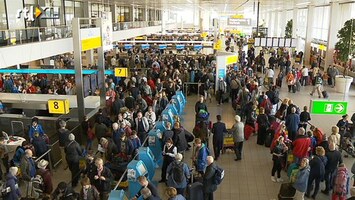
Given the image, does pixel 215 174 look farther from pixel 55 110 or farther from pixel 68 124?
pixel 68 124

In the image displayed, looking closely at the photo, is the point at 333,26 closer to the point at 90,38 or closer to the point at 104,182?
the point at 90,38

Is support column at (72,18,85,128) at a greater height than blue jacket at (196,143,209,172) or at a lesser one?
greater

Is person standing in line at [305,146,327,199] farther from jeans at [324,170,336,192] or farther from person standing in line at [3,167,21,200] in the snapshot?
person standing in line at [3,167,21,200]

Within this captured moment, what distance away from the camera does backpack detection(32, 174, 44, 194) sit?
7.41 meters

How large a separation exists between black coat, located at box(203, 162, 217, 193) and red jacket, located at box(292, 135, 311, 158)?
2653 millimetres

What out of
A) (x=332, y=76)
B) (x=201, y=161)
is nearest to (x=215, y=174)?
(x=201, y=161)

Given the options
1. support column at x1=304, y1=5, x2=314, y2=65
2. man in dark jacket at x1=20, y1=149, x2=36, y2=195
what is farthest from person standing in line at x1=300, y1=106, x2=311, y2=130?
support column at x1=304, y1=5, x2=314, y2=65

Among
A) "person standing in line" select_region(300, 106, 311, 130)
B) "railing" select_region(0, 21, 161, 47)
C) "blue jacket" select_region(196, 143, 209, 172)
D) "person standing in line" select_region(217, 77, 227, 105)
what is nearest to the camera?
"blue jacket" select_region(196, 143, 209, 172)

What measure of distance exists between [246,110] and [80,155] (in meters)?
6.18

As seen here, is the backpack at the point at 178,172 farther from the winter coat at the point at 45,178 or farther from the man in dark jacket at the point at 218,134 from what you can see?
the man in dark jacket at the point at 218,134

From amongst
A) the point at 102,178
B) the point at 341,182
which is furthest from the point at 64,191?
the point at 341,182

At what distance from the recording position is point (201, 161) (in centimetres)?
822

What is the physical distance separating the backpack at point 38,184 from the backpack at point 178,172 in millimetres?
2680

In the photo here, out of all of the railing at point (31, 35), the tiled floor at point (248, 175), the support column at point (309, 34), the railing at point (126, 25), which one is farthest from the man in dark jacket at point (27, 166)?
the support column at point (309, 34)
